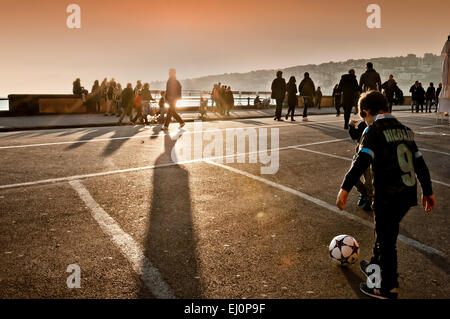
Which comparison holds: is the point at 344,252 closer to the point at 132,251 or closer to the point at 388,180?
the point at 388,180

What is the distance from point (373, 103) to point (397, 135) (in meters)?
0.41

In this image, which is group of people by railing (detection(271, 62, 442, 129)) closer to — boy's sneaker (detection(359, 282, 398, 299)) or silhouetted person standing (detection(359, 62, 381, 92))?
silhouetted person standing (detection(359, 62, 381, 92))

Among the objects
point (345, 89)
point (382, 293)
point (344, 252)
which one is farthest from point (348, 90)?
point (382, 293)

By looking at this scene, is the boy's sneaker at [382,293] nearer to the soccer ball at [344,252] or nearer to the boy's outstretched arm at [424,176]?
the soccer ball at [344,252]

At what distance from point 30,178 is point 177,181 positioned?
2.57 meters

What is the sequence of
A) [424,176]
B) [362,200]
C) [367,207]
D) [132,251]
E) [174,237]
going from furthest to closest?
1. [362,200]
2. [367,207]
3. [174,237]
4. [132,251]
5. [424,176]

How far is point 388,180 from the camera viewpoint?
107 inches

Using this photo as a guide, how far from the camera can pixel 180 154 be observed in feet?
27.9

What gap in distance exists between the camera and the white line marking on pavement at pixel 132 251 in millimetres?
2846

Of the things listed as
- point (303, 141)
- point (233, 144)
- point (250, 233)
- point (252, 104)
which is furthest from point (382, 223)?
point (252, 104)

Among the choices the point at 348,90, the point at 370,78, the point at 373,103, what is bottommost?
the point at 373,103

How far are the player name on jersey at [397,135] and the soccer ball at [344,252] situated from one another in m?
1.12

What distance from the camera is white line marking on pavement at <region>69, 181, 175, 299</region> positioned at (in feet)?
9.34
